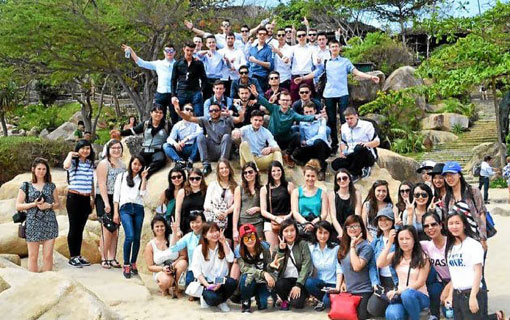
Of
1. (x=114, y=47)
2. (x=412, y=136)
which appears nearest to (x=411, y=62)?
(x=412, y=136)

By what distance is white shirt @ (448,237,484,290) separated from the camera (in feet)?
17.4

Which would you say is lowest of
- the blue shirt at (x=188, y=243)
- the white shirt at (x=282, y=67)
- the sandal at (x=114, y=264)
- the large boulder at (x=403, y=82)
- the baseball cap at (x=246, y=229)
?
the sandal at (x=114, y=264)

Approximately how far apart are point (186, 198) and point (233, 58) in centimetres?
363

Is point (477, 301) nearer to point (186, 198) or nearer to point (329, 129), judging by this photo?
point (186, 198)

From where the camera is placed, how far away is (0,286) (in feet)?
17.6

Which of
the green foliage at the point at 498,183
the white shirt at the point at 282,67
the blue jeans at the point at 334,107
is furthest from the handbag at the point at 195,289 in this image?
the green foliage at the point at 498,183

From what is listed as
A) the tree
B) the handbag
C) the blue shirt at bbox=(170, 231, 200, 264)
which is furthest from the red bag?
the tree

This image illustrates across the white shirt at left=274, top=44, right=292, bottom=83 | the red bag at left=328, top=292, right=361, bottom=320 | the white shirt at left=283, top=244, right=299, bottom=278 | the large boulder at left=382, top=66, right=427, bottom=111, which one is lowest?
the red bag at left=328, top=292, right=361, bottom=320

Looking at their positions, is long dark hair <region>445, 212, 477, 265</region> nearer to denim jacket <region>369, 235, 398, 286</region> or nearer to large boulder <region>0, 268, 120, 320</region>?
denim jacket <region>369, 235, 398, 286</region>

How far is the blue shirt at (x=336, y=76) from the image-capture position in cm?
947

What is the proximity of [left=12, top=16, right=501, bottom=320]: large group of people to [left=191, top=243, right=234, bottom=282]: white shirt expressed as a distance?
15mm

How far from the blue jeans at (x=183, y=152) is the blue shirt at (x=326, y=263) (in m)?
2.93

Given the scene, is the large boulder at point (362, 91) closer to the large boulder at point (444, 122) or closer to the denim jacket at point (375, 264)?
the large boulder at point (444, 122)

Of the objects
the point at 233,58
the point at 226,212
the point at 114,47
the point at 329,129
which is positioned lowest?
the point at 226,212
